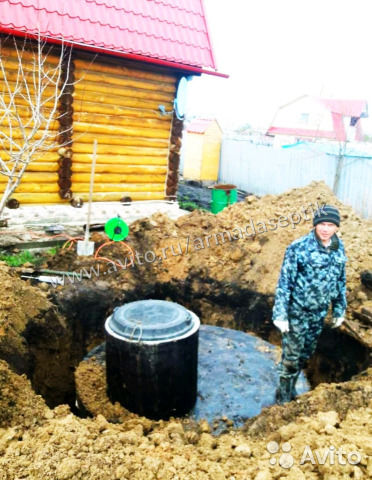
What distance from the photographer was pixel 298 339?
150 inches

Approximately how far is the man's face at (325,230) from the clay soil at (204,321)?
1.22m

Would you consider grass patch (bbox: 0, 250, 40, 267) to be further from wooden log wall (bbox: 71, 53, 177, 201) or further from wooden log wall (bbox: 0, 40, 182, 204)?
wooden log wall (bbox: 71, 53, 177, 201)

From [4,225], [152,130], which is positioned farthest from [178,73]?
[4,225]

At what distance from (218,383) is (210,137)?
14655mm

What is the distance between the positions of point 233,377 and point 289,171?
10.9 meters

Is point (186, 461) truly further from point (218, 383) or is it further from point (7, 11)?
point (7, 11)

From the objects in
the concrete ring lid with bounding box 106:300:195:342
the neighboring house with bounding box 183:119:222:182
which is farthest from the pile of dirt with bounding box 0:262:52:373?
the neighboring house with bounding box 183:119:222:182

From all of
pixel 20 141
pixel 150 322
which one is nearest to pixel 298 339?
pixel 150 322

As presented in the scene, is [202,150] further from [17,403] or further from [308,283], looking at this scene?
[17,403]

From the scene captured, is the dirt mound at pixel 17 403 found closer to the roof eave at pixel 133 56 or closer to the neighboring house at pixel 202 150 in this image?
the roof eave at pixel 133 56

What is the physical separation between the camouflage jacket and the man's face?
0.08 meters

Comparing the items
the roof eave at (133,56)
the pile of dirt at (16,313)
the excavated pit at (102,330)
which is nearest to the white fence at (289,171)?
the roof eave at (133,56)

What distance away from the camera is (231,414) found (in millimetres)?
4039

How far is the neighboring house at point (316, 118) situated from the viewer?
31.4 meters
